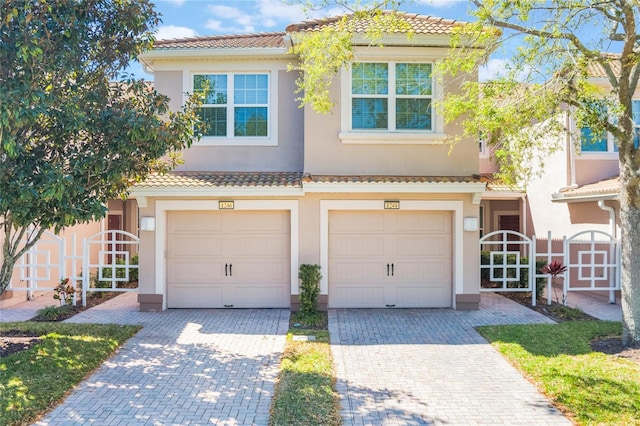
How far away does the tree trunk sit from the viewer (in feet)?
27.2

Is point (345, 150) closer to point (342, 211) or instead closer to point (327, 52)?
point (342, 211)

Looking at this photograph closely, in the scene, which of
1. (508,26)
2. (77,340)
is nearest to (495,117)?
(508,26)

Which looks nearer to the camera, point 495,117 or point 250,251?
point 495,117

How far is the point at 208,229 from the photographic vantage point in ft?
38.9

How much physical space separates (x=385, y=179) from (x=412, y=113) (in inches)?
87.9

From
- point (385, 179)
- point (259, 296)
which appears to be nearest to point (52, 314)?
point (259, 296)

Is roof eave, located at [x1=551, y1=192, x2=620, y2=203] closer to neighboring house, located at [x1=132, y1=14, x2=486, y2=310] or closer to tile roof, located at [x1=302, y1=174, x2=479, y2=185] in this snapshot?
neighboring house, located at [x1=132, y1=14, x2=486, y2=310]

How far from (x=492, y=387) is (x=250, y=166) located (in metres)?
8.64

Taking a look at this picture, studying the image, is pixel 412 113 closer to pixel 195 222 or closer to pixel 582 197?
pixel 582 197

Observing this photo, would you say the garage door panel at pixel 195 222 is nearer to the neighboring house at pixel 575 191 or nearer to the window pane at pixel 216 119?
the window pane at pixel 216 119

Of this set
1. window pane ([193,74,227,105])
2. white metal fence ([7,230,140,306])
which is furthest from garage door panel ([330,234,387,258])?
white metal fence ([7,230,140,306])

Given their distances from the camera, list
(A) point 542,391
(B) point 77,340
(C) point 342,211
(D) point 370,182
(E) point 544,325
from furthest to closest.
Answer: (C) point 342,211 → (D) point 370,182 → (E) point 544,325 → (B) point 77,340 → (A) point 542,391

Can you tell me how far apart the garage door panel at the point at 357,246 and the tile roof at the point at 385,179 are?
166 cm

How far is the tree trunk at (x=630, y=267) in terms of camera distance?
8.28 metres
